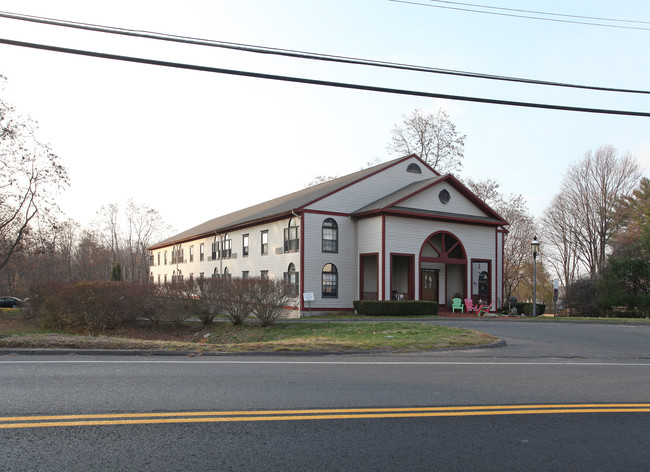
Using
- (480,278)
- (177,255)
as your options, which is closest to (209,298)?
(480,278)

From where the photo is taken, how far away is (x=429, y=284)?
3142cm

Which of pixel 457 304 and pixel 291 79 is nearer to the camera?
pixel 291 79

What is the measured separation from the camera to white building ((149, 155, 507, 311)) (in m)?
28.2

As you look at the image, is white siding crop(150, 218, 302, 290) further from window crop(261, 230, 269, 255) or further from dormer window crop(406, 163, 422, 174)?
dormer window crop(406, 163, 422, 174)

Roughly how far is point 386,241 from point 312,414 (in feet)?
73.5

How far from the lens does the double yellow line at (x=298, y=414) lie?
519 cm

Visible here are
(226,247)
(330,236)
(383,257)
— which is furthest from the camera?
(226,247)

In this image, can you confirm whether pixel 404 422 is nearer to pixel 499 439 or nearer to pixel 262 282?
pixel 499 439

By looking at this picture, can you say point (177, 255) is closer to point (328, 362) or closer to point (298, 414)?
point (328, 362)

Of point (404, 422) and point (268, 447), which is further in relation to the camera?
point (404, 422)

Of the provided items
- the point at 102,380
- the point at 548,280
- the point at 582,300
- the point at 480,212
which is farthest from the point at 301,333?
the point at 548,280

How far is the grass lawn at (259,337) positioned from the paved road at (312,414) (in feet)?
4.49

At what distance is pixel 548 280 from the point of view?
61094 millimetres

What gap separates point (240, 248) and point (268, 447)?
3223cm
